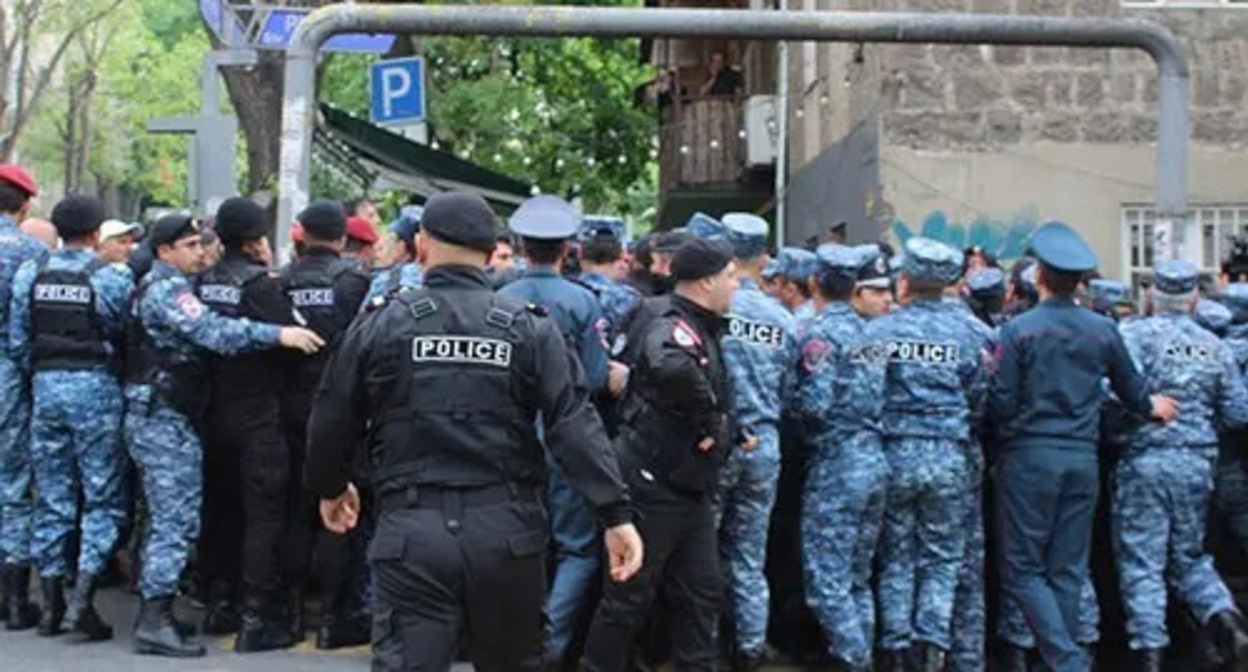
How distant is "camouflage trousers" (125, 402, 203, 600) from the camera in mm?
8031

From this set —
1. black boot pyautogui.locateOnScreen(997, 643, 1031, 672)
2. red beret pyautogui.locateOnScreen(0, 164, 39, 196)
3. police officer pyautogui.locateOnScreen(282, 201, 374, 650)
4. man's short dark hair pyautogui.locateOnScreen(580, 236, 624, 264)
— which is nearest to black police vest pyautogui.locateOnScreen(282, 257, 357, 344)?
police officer pyautogui.locateOnScreen(282, 201, 374, 650)

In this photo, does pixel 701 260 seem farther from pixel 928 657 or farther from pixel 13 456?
pixel 13 456

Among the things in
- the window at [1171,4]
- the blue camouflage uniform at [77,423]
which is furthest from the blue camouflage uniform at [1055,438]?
the window at [1171,4]

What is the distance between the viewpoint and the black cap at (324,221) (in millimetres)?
8312

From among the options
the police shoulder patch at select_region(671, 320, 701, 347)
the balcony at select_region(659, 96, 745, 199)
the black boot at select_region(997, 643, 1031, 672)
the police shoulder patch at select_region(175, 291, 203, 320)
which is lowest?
the black boot at select_region(997, 643, 1031, 672)

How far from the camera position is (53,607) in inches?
331

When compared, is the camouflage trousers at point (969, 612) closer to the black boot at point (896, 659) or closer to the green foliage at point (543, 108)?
the black boot at point (896, 659)

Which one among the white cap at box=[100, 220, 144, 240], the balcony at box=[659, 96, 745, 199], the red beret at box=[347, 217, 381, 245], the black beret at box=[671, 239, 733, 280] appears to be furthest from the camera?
the balcony at box=[659, 96, 745, 199]

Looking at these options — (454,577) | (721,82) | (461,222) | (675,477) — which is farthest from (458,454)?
(721,82)

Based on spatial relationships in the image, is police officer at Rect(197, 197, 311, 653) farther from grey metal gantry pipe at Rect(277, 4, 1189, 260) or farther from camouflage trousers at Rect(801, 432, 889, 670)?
camouflage trousers at Rect(801, 432, 889, 670)

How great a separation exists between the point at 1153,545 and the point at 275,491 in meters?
4.28

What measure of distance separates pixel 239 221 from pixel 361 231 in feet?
3.74

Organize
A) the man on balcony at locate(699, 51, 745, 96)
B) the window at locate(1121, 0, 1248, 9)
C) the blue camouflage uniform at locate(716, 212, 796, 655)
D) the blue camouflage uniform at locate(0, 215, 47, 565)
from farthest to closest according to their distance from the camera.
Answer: the man on balcony at locate(699, 51, 745, 96)
the window at locate(1121, 0, 1248, 9)
the blue camouflage uniform at locate(0, 215, 47, 565)
the blue camouflage uniform at locate(716, 212, 796, 655)

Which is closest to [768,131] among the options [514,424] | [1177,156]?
[1177,156]
